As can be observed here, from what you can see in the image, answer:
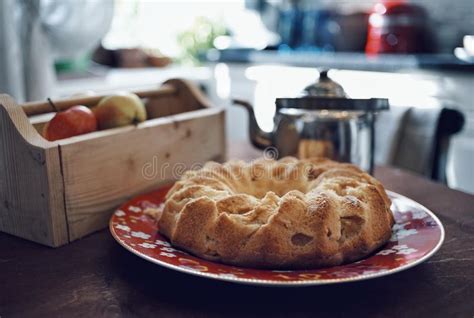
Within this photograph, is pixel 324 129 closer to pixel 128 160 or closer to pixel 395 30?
pixel 128 160

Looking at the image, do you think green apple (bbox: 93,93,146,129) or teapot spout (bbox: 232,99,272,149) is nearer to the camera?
green apple (bbox: 93,93,146,129)

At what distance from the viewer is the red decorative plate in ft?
1.85

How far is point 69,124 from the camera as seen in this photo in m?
0.86

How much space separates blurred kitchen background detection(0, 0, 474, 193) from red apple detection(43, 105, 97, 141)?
52cm

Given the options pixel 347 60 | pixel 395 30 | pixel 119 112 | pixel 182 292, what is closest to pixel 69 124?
pixel 119 112

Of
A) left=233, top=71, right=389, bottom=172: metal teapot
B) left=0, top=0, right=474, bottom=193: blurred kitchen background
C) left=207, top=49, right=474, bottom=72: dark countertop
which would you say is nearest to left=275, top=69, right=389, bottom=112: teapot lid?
left=233, top=71, right=389, bottom=172: metal teapot

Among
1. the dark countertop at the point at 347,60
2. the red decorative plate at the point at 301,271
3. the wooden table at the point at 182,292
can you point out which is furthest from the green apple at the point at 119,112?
the dark countertop at the point at 347,60

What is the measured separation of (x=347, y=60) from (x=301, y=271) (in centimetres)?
203

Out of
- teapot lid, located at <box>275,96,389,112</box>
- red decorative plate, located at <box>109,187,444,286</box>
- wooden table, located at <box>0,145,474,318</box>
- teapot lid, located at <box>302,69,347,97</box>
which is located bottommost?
wooden table, located at <box>0,145,474,318</box>

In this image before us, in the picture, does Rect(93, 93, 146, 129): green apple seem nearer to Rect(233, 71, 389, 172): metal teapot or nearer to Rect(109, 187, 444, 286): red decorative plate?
Rect(109, 187, 444, 286): red decorative plate

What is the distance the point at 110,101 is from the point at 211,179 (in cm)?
31

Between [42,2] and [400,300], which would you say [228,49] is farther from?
[400,300]

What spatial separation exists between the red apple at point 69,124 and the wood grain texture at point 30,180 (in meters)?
0.09

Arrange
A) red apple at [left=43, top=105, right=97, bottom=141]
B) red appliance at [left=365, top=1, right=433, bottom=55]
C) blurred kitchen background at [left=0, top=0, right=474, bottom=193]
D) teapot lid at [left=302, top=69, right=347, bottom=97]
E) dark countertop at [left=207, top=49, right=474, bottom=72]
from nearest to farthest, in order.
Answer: red apple at [left=43, top=105, right=97, bottom=141] → teapot lid at [left=302, top=69, right=347, bottom=97] → blurred kitchen background at [left=0, top=0, right=474, bottom=193] → dark countertop at [left=207, top=49, right=474, bottom=72] → red appliance at [left=365, top=1, right=433, bottom=55]
